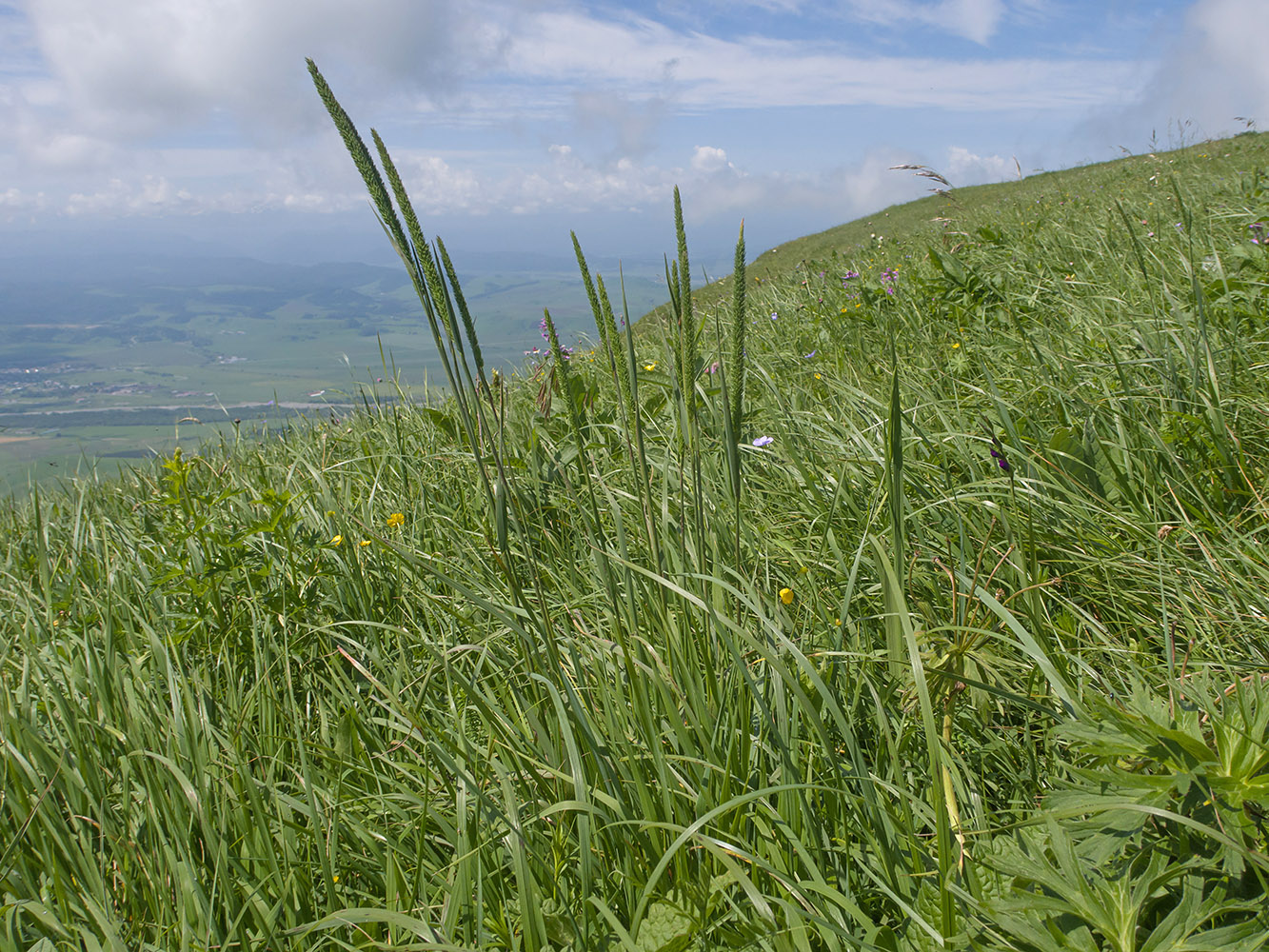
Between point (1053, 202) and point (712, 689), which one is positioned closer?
point (712, 689)

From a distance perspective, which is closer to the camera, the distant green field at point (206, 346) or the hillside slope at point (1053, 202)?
the distant green field at point (206, 346)

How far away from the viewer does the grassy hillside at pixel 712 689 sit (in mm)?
847

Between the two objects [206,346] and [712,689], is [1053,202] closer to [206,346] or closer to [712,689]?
[712,689]

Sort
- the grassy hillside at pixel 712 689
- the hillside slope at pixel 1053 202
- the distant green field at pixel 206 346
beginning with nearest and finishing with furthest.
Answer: the grassy hillside at pixel 712 689
the distant green field at pixel 206 346
the hillside slope at pixel 1053 202

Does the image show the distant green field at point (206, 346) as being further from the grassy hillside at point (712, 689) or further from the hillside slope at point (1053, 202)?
the hillside slope at point (1053, 202)

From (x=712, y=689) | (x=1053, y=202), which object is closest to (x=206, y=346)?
(x=1053, y=202)

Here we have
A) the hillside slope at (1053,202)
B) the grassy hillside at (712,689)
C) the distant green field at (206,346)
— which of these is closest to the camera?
the grassy hillside at (712,689)

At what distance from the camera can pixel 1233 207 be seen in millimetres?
3568

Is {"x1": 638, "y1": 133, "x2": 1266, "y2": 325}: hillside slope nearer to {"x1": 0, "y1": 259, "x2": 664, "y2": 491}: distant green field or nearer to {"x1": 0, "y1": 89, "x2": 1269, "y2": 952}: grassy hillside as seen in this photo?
{"x1": 0, "y1": 89, "x2": 1269, "y2": 952}: grassy hillside

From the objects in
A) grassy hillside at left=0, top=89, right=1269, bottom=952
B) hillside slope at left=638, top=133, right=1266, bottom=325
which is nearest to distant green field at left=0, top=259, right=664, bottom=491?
grassy hillside at left=0, top=89, right=1269, bottom=952

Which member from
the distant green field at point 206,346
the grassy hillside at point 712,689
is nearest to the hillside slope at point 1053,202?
the grassy hillside at point 712,689

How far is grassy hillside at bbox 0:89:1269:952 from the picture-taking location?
0.85 m

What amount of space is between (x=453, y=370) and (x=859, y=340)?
2820 millimetres

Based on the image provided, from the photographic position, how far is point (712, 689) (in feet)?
3.77
